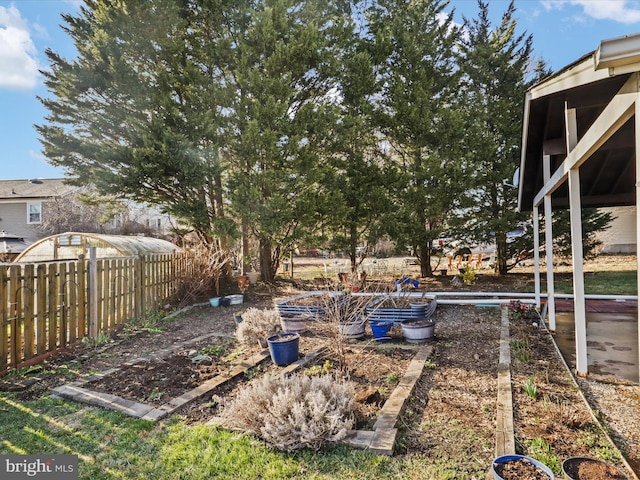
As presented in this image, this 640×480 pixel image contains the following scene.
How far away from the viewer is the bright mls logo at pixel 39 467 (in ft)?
8.94

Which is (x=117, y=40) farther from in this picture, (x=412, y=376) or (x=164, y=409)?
(x=412, y=376)

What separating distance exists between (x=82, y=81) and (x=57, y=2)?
113 inches

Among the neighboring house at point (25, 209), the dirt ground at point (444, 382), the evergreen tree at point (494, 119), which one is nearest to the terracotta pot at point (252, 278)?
the dirt ground at point (444, 382)

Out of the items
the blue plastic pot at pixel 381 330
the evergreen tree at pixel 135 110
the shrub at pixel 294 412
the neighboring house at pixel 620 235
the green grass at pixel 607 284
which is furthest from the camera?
the neighboring house at pixel 620 235

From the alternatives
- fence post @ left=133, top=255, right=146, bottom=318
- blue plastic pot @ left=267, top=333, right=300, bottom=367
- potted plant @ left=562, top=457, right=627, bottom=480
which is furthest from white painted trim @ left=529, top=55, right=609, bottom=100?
fence post @ left=133, top=255, right=146, bottom=318

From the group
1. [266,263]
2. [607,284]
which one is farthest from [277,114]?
[607,284]

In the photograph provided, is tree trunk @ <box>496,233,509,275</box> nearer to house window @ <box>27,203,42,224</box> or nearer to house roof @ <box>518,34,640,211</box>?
house roof @ <box>518,34,640,211</box>

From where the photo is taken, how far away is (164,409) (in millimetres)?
3666

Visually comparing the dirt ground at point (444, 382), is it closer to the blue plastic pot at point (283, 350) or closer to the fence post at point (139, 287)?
the blue plastic pot at point (283, 350)

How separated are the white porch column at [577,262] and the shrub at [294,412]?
2925mm

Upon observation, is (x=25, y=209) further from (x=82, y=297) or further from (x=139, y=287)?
(x=82, y=297)

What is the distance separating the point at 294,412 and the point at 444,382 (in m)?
2.05

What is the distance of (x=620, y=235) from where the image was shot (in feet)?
65.6

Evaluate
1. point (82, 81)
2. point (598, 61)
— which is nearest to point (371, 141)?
point (82, 81)
